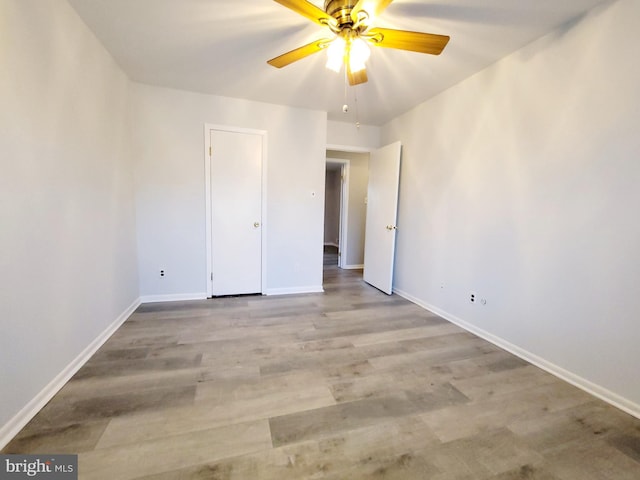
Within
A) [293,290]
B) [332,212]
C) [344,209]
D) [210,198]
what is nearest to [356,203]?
[344,209]

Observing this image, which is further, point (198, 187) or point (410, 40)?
point (198, 187)

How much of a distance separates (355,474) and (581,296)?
1.83 meters

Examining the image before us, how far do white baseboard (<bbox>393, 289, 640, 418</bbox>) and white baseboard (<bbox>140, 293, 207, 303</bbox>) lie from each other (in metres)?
2.90

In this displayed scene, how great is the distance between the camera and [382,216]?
3783mm

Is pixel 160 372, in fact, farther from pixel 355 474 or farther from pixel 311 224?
pixel 311 224

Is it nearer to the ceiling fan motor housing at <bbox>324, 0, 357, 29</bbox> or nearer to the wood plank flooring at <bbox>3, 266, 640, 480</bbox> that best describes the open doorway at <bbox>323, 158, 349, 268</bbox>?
the wood plank flooring at <bbox>3, 266, 640, 480</bbox>

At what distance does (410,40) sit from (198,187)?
8.52 feet

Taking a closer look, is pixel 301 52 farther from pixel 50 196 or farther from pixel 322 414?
pixel 322 414

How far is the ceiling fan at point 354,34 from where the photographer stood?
1424 millimetres

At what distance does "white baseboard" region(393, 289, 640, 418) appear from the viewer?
1570mm

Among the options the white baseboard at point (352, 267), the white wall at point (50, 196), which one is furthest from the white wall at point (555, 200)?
the white wall at point (50, 196)

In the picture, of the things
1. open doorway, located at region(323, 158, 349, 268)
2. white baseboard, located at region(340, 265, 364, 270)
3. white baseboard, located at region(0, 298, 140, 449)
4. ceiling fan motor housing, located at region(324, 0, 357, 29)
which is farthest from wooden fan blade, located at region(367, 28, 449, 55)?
open doorway, located at region(323, 158, 349, 268)

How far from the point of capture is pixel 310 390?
66.2 inches

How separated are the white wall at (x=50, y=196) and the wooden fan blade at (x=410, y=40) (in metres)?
1.87
